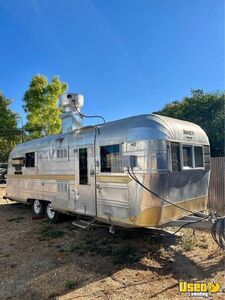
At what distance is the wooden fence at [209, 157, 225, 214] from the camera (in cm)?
894

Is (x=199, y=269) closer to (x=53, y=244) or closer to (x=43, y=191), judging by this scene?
(x=53, y=244)

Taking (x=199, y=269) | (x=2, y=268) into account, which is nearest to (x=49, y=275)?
(x=2, y=268)

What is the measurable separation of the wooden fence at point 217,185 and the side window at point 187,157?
11.6 ft

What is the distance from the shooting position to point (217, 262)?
5301 mm

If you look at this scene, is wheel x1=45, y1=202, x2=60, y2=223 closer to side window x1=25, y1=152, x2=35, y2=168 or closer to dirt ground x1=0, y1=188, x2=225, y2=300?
dirt ground x1=0, y1=188, x2=225, y2=300

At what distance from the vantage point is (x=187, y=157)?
592 cm

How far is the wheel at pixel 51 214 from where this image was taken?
27.8ft

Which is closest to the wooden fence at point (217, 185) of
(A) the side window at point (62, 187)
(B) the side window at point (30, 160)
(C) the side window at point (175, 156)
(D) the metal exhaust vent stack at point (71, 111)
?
(C) the side window at point (175, 156)

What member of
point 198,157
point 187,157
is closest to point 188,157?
point 187,157

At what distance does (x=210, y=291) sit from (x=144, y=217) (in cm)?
158

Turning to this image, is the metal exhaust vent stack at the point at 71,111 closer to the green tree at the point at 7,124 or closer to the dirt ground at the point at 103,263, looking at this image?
the dirt ground at the point at 103,263

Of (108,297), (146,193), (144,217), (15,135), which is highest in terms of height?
(15,135)

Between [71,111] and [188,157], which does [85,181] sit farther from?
[71,111]

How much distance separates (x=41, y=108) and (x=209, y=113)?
37.4ft
